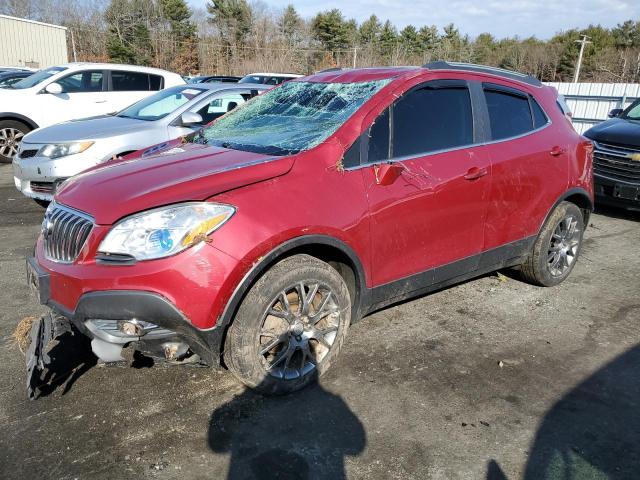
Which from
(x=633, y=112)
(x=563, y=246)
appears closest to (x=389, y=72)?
(x=563, y=246)

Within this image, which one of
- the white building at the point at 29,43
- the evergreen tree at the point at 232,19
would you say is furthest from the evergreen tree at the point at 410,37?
the white building at the point at 29,43

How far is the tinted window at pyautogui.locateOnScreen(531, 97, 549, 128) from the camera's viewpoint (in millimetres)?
4289

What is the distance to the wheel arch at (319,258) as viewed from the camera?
8.54 ft

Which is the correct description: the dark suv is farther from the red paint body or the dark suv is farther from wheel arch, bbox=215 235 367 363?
wheel arch, bbox=215 235 367 363

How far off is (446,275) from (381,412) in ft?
4.00

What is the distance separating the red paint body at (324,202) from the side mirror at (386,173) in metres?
0.03

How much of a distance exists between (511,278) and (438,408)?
2390mm

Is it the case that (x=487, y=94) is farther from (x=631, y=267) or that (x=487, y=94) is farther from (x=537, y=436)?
(x=631, y=267)

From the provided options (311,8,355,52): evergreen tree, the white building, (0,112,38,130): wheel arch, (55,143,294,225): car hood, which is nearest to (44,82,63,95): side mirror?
(0,112,38,130): wheel arch

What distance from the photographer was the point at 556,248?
183 inches

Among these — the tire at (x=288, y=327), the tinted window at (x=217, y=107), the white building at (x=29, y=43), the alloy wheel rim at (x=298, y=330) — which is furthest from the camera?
the white building at (x=29, y=43)

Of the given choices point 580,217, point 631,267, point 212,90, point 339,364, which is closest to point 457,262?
point 339,364

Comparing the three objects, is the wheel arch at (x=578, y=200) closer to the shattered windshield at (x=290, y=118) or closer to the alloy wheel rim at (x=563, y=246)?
the alloy wheel rim at (x=563, y=246)

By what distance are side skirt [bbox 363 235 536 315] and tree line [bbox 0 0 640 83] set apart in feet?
122
